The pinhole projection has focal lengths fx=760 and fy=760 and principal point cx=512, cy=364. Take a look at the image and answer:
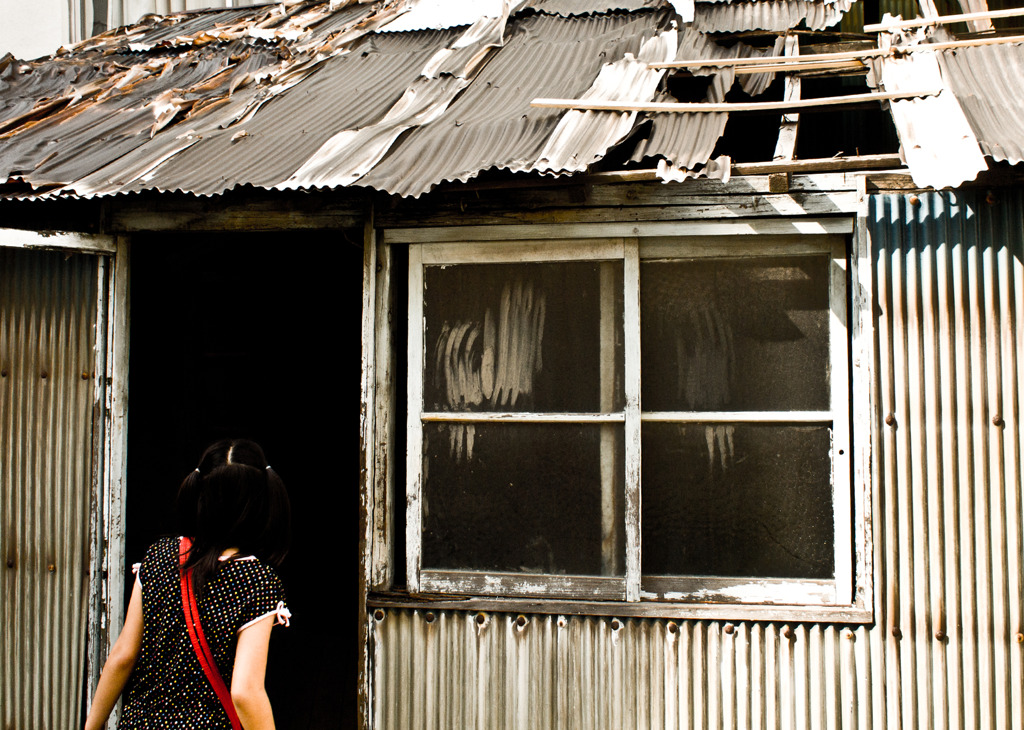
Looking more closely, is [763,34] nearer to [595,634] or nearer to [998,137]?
[998,137]

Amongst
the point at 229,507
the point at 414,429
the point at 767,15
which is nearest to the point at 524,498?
the point at 414,429

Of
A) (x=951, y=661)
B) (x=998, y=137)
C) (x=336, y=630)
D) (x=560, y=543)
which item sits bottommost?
(x=336, y=630)

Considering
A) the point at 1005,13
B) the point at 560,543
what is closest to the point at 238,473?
the point at 560,543

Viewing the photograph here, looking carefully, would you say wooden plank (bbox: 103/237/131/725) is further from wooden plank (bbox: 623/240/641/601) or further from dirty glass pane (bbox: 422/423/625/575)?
Answer: wooden plank (bbox: 623/240/641/601)

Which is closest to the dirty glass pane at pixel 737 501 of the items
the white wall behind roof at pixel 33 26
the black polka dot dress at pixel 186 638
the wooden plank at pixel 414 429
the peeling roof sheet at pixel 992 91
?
the wooden plank at pixel 414 429

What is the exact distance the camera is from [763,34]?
4.04 meters

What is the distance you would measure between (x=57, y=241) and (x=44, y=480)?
110 centimetres

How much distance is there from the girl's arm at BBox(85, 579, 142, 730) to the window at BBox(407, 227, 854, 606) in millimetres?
1317

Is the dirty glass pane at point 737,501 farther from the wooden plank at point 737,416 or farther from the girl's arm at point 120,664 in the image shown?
the girl's arm at point 120,664

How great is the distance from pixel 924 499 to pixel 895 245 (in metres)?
1.01

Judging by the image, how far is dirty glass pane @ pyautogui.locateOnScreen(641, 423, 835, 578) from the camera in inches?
125

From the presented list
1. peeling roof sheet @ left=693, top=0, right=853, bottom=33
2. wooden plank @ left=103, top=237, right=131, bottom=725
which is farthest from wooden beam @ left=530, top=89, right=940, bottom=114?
wooden plank @ left=103, top=237, right=131, bottom=725

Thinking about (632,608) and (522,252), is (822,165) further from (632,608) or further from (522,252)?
(632,608)

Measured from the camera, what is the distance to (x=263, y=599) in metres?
2.22
